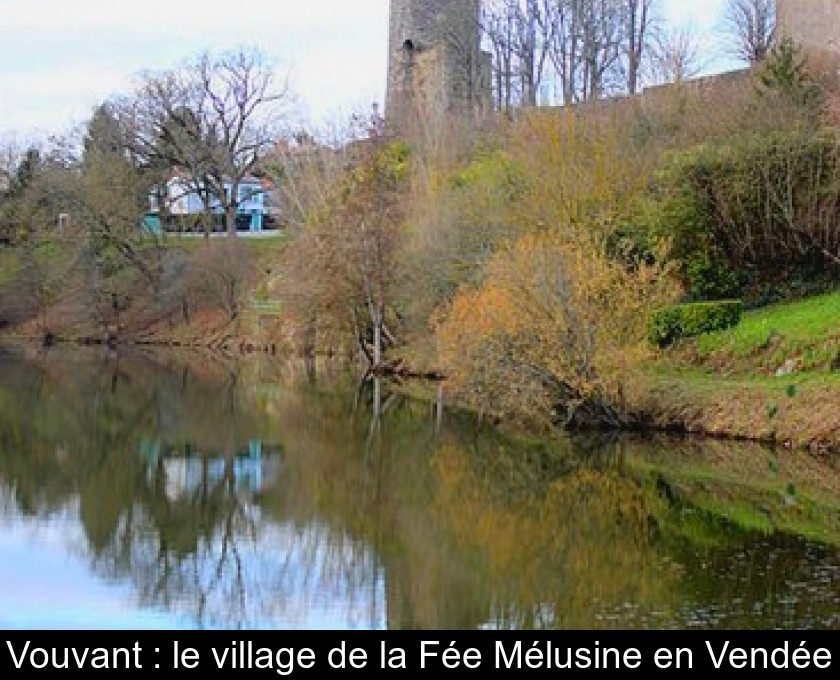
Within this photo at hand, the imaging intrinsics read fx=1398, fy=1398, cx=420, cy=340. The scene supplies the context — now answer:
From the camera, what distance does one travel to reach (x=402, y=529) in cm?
1612

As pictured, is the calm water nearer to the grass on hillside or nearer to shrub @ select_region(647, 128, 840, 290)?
the grass on hillside

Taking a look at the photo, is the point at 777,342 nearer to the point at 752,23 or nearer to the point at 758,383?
the point at 758,383

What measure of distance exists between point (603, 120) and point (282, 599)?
22509mm

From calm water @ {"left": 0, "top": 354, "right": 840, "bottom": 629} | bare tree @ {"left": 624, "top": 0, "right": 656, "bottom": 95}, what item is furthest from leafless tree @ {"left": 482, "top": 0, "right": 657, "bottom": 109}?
calm water @ {"left": 0, "top": 354, "right": 840, "bottom": 629}

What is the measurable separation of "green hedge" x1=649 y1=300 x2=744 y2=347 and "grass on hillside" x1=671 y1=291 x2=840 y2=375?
0.26m

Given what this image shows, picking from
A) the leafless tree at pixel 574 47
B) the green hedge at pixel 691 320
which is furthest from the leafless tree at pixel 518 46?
the green hedge at pixel 691 320

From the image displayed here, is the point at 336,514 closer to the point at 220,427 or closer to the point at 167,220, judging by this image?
the point at 220,427

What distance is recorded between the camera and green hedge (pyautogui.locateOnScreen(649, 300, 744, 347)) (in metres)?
27.6

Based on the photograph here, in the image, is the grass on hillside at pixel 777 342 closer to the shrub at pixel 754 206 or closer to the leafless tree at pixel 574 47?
the shrub at pixel 754 206

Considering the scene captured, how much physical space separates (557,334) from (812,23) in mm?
20366

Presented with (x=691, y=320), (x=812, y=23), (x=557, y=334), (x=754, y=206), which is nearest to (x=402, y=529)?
(x=557, y=334)

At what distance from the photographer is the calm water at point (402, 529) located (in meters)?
12.3

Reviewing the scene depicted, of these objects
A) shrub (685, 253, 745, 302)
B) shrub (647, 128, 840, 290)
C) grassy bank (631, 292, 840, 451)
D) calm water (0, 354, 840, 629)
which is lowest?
calm water (0, 354, 840, 629)

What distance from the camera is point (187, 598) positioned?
42.8 feet
